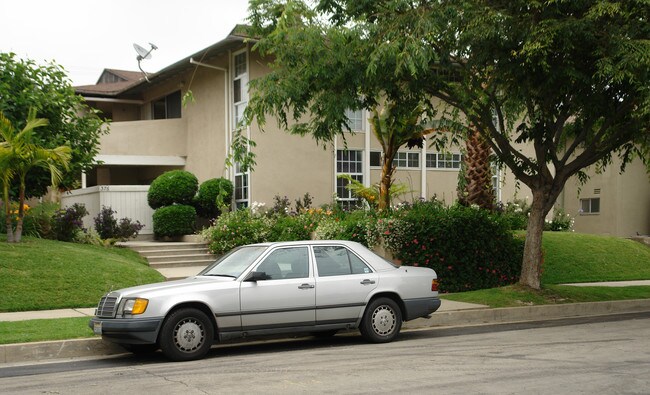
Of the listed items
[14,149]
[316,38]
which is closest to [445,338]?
[316,38]

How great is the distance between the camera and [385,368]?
8.65 meters

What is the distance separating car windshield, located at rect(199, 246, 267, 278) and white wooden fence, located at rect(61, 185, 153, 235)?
13629 millimetres

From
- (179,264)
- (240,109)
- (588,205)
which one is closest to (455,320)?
(179,264)

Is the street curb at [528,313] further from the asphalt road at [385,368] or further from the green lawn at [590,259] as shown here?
the green lawn at [590,259]

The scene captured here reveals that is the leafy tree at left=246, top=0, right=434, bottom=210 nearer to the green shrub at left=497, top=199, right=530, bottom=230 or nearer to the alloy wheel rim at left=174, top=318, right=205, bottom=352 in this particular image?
the alloy wheel rim at left=174, top=318, right=205, bottom=352

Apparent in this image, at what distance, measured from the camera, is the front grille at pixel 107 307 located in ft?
32.1

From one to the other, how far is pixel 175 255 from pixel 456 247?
26.7 ft

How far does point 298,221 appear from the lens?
21.0m

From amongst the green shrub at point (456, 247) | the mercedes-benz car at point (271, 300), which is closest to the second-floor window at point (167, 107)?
the green shrub at point (456, 247)

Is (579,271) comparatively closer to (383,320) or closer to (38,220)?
(383,320)

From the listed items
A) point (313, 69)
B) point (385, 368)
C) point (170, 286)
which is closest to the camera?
point (385, 368)

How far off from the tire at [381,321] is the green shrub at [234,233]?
34.3 ft

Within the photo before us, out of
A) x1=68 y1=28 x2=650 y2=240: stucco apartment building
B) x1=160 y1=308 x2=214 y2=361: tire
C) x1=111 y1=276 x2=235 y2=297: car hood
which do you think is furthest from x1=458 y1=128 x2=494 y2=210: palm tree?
x1=160 y1=308 x2=214 y2=361: tire

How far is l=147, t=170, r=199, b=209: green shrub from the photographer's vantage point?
23.4 meters
